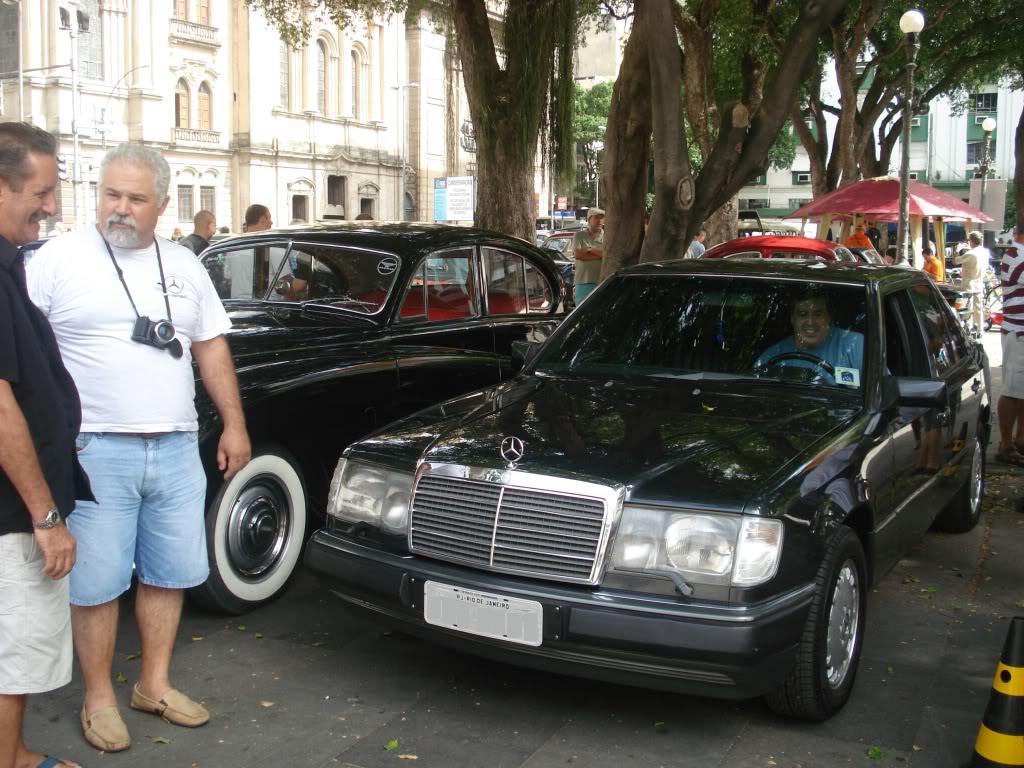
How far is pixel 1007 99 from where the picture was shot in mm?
68250

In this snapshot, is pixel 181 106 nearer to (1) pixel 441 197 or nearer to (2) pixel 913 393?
(1) pixel 441 197

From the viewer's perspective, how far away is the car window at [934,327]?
5.57 metres

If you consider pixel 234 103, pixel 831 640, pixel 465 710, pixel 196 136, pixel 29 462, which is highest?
pixel 234 103

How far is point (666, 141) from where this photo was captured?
8711mm

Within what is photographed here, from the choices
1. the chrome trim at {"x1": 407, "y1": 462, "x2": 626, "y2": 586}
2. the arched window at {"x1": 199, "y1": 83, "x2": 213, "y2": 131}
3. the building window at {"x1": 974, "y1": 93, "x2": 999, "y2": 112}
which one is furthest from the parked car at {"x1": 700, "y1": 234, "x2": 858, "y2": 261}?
the building window at {"x1": 974, "y1": 93, "x2": 999, "y2": 112}

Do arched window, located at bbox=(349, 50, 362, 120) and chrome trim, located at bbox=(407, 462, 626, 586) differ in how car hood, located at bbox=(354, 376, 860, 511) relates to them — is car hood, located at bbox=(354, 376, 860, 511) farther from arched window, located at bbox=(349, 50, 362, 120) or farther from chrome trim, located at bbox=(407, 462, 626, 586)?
arched window, located at bbox=(349, 50, 362, 120)

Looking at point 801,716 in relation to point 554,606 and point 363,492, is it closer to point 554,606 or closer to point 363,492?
point 554,606

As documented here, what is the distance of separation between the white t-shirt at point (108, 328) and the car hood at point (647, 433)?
90 centimetres

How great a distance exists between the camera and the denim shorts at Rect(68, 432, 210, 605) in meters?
3.55

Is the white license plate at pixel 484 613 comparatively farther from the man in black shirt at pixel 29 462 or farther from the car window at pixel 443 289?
the car window at pixel 443 289

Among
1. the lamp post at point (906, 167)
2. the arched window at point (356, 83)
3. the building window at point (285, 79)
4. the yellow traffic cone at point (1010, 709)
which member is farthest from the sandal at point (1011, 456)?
the arched window at point (356, 83)

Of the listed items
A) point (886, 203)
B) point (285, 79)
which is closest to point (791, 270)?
point (886, 203)

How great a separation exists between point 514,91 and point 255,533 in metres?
7.37

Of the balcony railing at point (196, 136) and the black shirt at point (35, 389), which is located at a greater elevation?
the balcony railing at point (196, 136)
